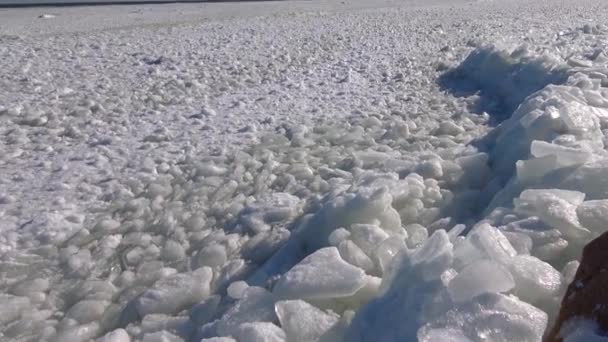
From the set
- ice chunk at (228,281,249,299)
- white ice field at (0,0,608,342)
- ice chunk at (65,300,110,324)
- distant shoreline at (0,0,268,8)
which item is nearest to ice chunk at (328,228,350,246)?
white ice field at (0,0,608,342)

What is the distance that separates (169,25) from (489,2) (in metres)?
5.01

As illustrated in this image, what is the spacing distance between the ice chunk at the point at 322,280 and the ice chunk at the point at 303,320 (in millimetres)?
58

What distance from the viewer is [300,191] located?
2828 millimetres

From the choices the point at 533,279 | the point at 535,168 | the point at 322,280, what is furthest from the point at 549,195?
the point at 322,280

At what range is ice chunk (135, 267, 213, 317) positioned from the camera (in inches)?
81.4

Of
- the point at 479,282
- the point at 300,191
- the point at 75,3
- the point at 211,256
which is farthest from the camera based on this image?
the point at 75,3

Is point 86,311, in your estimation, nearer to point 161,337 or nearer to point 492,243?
point 161,337

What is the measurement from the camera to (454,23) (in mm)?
7176

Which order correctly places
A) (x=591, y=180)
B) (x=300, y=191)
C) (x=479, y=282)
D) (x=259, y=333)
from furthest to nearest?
(x=300, y=191) → (x=591, y=180) → (x=259, y=333) → (x=479, y=282)

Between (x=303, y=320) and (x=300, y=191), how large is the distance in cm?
111

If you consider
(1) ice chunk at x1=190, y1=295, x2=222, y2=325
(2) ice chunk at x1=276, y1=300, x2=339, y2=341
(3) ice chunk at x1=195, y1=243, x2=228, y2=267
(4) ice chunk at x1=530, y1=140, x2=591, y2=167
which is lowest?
(1) ice chunk at x1=190, y1=295, x2=222, y2=325

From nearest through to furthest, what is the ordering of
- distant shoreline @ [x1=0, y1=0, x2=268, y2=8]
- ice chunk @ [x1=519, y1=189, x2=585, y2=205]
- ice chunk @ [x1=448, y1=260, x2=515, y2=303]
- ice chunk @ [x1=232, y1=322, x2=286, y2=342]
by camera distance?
ice chunk @ [x1=448, y1=260, x2=515, y2=303]
ice chunk @ [x1=232, y1=322, x2=286, y2=342]
ice chunk @ [x1=519, y1=189, x2=585, y2=205]
distant shoreline @ [x1=0, y1=0, x2=268, y2=8]

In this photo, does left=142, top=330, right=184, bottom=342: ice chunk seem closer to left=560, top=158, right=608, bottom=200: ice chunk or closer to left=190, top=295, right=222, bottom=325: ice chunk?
left=190, top=295, right=222, bottom=325: ice chunk

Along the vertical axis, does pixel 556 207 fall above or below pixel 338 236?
above
